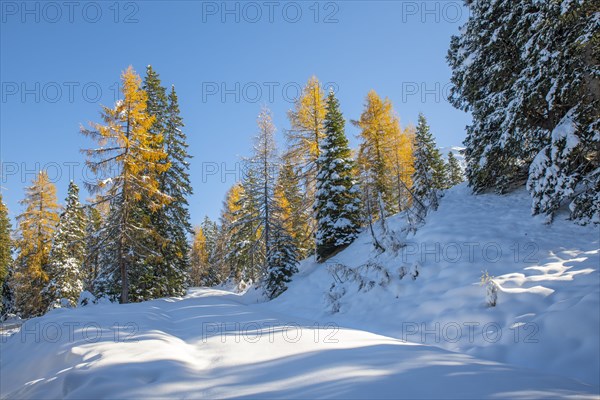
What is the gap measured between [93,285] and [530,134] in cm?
1949

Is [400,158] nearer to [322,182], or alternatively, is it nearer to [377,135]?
[377,135]

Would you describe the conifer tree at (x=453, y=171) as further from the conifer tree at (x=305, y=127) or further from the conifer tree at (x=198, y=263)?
the conifer tree at (x=198, y=263)

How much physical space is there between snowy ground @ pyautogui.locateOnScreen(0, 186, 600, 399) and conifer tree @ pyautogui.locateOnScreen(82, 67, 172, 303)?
26.7ft

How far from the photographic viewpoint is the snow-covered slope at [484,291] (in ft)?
13.0

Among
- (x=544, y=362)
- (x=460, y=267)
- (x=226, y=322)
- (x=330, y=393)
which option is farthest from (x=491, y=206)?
(x=330, y=393)

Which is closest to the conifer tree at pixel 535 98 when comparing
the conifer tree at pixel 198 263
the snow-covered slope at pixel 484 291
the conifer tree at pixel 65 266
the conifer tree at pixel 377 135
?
the snow-covered slope at pixel 484 291

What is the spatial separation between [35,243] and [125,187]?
47.4ft

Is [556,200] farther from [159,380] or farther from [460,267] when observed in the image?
[159,380]

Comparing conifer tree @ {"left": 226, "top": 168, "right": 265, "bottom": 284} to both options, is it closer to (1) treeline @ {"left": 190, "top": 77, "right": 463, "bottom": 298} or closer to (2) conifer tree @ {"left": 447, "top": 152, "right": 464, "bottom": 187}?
(1) treeline @ {"left": 190, "top": 77, "right": 463, "bottom": 298}

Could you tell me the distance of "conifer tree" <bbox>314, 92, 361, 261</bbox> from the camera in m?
15.7

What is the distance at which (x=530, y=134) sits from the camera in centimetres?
934

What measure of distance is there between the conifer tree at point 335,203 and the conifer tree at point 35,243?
70.2 feet

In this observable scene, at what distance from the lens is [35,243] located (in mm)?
23531

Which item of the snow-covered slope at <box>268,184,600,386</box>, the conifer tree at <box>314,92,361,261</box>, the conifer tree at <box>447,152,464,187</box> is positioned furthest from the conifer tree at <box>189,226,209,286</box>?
the snow-covered slope at <box>268,184,600,386</box>
